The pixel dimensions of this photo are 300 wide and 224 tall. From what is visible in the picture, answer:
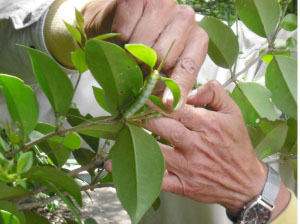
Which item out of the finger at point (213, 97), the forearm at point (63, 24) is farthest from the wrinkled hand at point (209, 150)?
the forearm at point (63, 24)

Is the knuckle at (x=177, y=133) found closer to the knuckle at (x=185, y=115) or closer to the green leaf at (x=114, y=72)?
the knuckle at (x=185, y=115)

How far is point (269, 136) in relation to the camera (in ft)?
2.64

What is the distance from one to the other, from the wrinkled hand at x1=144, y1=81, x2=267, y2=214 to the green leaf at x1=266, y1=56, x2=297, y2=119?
70 mm

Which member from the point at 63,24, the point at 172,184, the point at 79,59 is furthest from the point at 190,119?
the point at 63,24

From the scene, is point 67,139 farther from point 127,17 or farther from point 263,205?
point 263,205

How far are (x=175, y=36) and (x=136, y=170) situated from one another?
0.86ft

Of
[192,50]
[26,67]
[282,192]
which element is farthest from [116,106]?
[26,67]

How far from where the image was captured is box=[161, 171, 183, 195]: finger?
0.72 m

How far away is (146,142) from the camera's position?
506 mm

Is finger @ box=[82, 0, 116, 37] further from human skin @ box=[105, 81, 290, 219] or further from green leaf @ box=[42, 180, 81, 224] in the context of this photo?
green leaf @ box=[42, 180, 81, 224]

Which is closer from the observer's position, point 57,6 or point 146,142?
point 146,142

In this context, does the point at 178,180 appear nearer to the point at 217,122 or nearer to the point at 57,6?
the point at 217,122

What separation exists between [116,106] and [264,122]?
39 cm

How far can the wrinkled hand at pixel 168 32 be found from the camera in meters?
0.65
